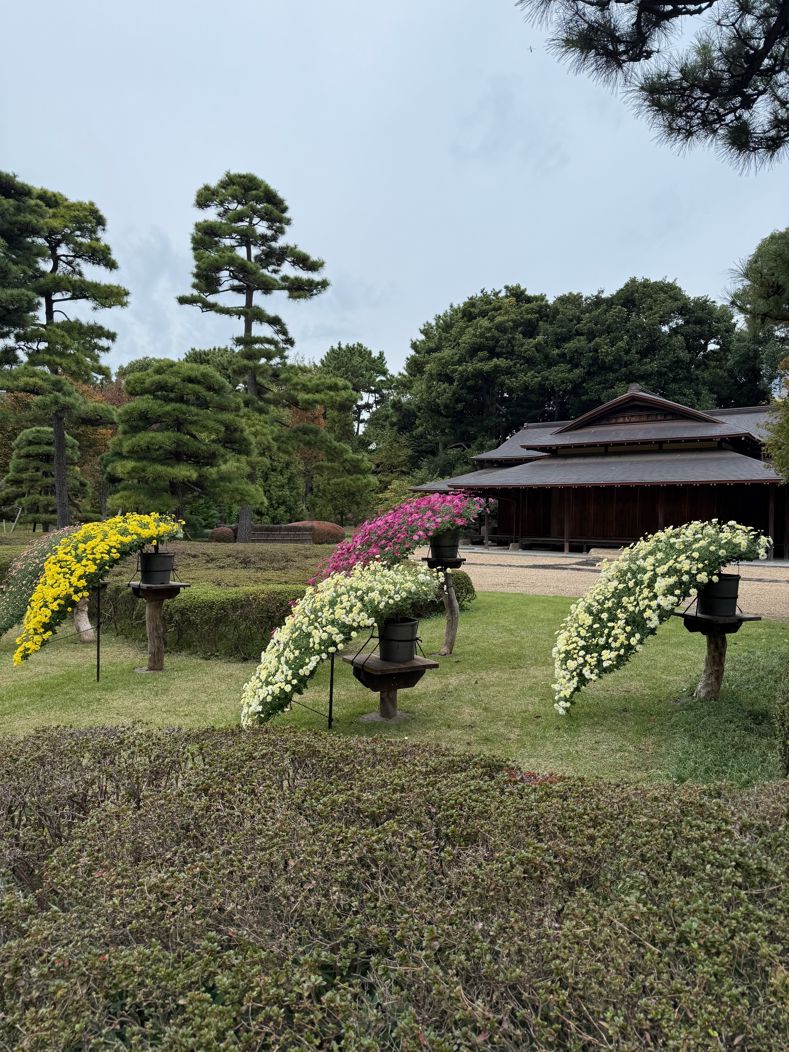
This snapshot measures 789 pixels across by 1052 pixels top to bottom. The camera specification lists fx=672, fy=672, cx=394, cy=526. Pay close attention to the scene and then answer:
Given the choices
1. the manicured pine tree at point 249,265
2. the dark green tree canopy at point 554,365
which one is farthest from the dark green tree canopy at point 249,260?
the dark green tree canopy at point 554,365

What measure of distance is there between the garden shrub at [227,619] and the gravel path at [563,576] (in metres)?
5.67

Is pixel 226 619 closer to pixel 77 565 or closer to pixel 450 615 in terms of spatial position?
pixel 77 565

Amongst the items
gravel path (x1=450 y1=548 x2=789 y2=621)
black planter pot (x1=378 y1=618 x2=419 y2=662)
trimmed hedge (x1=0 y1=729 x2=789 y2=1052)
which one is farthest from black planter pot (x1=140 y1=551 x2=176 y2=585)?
gravel path (x1=450 y1=548 x2=789 y2=621)

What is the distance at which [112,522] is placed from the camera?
258 inches

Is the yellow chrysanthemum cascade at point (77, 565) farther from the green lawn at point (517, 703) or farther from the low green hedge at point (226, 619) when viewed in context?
the low green hedge at point (226, 619)

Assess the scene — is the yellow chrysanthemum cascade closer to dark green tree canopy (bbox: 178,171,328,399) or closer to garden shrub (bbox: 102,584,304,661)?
garden shrub (bbox: 102,584,304,661)

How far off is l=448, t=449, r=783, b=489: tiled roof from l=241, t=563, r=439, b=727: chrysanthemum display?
14.4 metres

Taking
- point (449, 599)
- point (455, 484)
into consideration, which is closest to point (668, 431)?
point (455, 484)

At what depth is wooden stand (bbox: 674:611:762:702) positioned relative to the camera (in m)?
4.88

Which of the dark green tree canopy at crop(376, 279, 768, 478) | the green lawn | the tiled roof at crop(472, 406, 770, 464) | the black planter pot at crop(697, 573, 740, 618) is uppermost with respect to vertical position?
the dark green tree canopy at crop(376, 279, 768, 478)

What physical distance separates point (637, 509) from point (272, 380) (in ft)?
38.5

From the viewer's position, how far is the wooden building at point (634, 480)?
18312 millimetres

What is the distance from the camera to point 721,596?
4.79 metres

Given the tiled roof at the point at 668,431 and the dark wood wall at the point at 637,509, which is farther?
the tiled roof at the point at 668,431
